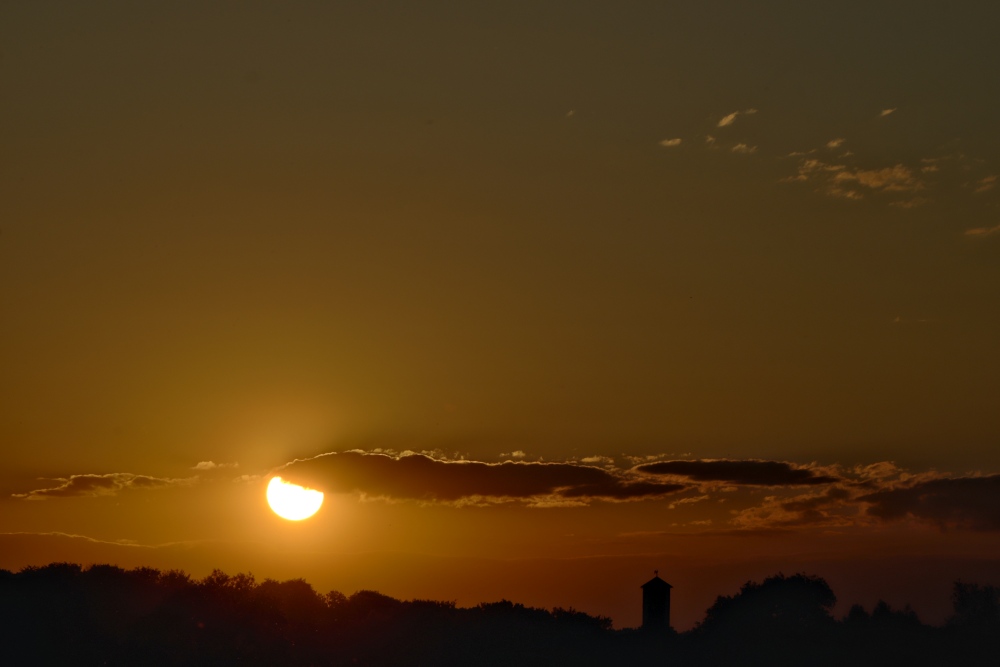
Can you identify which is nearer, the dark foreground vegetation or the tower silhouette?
the dark foreground vegetation

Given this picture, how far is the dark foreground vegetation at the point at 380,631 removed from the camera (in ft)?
259

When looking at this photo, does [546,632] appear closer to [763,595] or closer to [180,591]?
[763,595]

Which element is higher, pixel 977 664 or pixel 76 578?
pixel 76 578

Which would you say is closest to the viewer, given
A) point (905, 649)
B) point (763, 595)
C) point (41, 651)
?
point (41, 651)

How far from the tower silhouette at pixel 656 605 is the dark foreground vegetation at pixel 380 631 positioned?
3.16ft

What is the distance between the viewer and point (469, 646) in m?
82.9

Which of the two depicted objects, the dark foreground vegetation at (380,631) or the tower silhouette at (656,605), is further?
the tower silhouette at (656,605)

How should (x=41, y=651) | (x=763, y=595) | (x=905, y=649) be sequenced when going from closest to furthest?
1. (x=41, y=651)
2. (x=905, y=649)
3. (x=763, y=595)

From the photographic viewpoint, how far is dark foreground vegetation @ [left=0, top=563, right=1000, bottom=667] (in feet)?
259

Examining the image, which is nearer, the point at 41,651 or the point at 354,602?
the point at 41,651

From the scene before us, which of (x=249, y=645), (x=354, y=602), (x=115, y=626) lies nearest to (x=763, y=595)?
(x=354, y=602)

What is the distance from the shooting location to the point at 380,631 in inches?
3280

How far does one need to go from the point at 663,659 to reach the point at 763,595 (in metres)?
10.4

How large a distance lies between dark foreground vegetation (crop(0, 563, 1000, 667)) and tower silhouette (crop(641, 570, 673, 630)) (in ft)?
3.16
